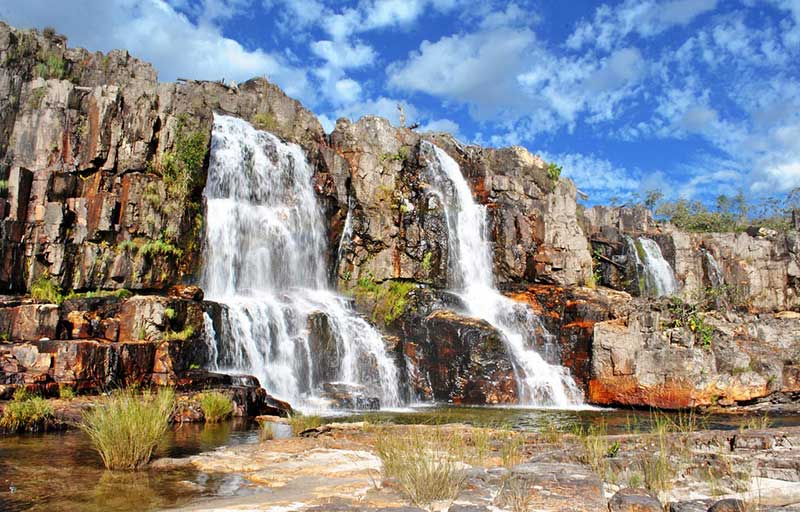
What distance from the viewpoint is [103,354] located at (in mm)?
15930

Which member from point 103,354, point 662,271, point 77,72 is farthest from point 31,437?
point 662,271

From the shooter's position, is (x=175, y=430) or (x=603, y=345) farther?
(x=603, y=345)

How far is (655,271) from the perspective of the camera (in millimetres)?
34562

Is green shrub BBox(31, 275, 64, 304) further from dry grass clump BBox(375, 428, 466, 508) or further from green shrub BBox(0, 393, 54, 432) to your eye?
dry grass clump BBox(375, 428, 466, 508)

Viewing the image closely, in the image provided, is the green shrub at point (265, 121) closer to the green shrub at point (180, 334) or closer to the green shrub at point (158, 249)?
the green shrub at point (158, 249)

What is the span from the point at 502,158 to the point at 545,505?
3393 centimetres

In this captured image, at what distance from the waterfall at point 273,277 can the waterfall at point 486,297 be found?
5.02 meters

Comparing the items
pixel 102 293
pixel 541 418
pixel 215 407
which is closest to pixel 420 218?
pixel 541 418

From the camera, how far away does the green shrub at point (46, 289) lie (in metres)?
19.9

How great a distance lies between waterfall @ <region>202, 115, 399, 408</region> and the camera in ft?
67.5

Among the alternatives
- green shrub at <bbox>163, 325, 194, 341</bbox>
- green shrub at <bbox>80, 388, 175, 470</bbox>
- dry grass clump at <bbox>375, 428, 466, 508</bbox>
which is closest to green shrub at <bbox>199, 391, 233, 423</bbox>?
green shrub at <bbox>163, 325, 194, 341</bbox>

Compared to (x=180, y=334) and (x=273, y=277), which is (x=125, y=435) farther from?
(x=273, y=277)

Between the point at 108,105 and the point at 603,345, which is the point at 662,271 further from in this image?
the point at 108,105

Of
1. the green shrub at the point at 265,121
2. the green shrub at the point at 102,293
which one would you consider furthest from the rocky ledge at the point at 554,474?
the green shrub at the point at 265,121
